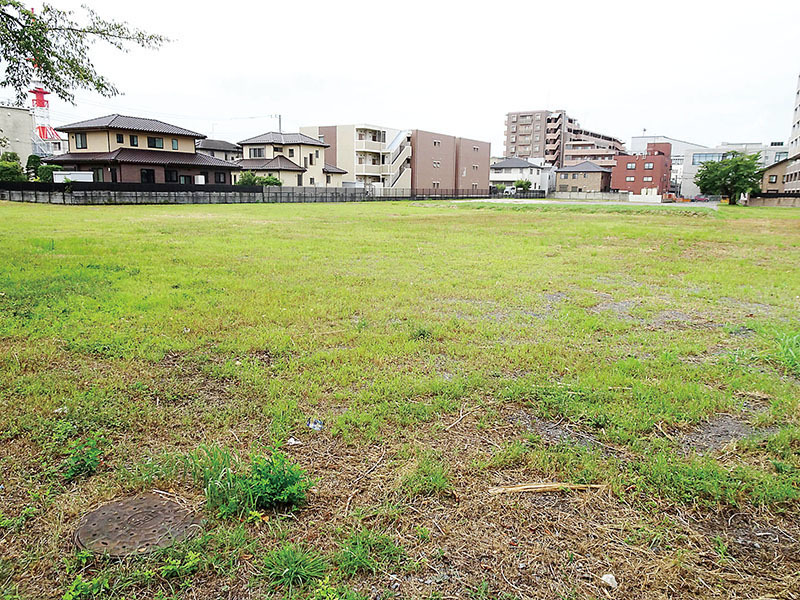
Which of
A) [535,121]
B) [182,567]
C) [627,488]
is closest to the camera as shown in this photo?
[182,567]

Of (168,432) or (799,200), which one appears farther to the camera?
(799,200)

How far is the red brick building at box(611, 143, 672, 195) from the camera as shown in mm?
78438

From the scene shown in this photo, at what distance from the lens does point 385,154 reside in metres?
63.9

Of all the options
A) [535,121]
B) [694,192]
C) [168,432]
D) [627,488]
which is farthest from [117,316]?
[535,121]

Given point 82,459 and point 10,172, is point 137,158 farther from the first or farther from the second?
point 82,459

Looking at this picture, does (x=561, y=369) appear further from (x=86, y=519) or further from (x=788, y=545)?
(x=86, y=519)

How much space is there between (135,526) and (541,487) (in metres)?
2.10

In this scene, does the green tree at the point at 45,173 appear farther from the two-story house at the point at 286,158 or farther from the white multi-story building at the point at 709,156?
the white multi-story building at the point at 709,156

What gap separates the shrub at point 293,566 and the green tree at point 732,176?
5882cm

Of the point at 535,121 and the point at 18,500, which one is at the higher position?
the point at 535,121

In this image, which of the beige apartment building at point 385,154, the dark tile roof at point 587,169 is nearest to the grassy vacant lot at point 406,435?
the beige apartment building at point 385,154

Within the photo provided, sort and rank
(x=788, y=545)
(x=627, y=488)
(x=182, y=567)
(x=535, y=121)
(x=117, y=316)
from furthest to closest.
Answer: (x=535, y=121) < (x=117, y=316) < (x=627, y=488) < (x=788, y=545) < (x=182, y=567)

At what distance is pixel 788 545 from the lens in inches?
102

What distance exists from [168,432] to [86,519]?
93 centimetres
